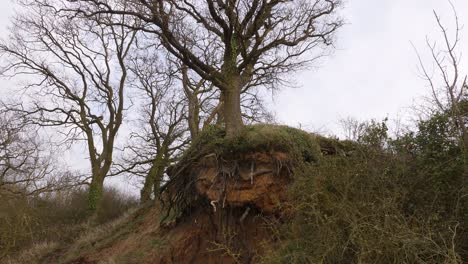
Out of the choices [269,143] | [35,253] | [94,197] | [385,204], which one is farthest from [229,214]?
[94,197]

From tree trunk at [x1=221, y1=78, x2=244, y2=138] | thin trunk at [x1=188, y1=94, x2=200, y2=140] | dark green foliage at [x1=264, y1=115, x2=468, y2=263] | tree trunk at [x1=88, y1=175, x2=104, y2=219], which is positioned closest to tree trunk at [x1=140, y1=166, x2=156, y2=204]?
tree trunk at [x1=88, y1=175, x2=104, y2=219]

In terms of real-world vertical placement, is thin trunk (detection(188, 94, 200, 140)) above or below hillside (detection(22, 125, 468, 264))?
above

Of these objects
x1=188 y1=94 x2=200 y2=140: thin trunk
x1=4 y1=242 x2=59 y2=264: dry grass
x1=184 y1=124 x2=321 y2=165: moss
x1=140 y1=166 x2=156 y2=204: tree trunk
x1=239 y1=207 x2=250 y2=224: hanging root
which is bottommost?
x1=4 y1=242 x2=59 y2=264: dry grass

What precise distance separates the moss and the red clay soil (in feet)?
0.71

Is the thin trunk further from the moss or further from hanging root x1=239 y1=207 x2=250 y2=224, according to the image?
hanging root x1=239 y1=207 x2=250 y2=224

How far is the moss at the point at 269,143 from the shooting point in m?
11.7

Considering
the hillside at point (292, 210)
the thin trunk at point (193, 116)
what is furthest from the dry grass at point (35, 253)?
the thin trunk at point (193, 116)

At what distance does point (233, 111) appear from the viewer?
12.9m

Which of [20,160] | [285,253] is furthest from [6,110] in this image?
[285,253]

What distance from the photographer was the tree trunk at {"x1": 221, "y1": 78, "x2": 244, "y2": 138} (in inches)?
487

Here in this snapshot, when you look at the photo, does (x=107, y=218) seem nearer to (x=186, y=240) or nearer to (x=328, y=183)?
(x=186, y=240)

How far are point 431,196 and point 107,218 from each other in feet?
64.2

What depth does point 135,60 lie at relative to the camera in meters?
24.9

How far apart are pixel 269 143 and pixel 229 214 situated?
6.77 feet
